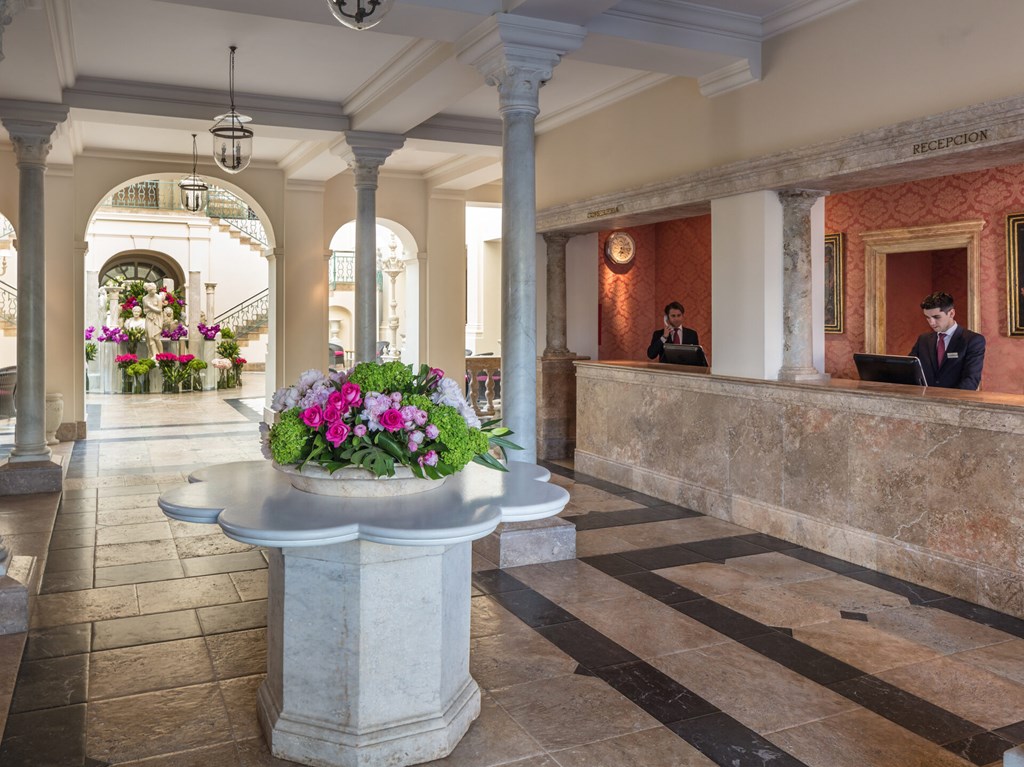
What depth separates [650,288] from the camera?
36.6 feet

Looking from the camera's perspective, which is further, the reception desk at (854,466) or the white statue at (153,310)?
the white statue at (153,310)

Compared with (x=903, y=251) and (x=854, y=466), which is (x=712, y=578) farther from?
(x=903, y=251)

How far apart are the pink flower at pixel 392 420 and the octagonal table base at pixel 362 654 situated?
39cm

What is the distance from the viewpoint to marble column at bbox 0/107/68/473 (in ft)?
24.8

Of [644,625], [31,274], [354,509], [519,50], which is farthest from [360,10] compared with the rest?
[31,274]

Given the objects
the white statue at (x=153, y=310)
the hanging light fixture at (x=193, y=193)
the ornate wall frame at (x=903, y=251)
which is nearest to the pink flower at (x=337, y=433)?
the ornate wall frame at (x=903, y=251)

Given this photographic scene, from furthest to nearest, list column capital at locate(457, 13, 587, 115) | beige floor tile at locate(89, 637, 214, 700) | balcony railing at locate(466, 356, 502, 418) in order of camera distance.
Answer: balcony railing at locate(466, 356, 502, 418)
column capital at locate(457, 13, 587, 115)
beige floor tile at locate(89, 637, 214, 700)

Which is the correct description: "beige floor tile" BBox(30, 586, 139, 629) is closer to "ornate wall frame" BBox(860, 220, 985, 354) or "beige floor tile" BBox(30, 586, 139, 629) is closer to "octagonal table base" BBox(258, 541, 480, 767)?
"octagonal table base" BBox(258, 541, 480, 767)

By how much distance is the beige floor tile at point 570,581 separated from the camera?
16.5ft

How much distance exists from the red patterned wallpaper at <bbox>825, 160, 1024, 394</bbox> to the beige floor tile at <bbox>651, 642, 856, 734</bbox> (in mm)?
5110

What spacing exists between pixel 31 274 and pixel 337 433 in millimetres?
5916

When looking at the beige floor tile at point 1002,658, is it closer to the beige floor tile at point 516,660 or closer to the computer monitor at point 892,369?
the beige floor tile at point 516,660

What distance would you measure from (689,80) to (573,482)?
3.63 meters

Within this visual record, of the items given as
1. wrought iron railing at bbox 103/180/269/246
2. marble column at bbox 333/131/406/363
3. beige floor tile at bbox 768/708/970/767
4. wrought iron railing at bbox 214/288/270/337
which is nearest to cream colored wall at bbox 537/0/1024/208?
marble column at bbox 333/131/406/363
